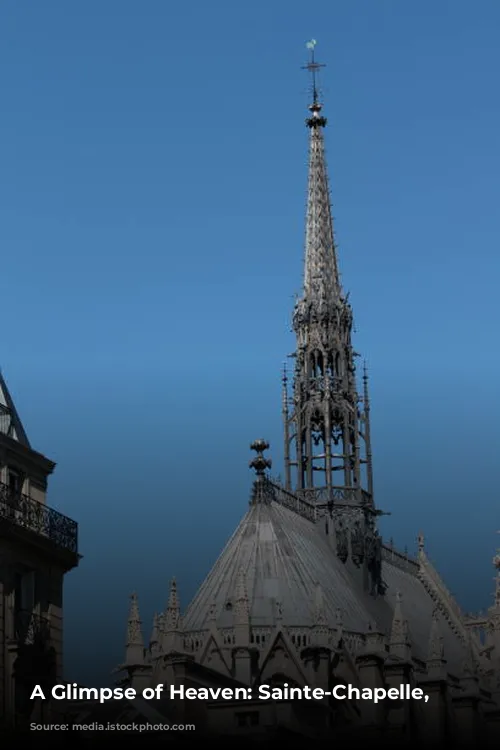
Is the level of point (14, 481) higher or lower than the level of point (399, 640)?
lower

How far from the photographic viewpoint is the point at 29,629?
1519 inches

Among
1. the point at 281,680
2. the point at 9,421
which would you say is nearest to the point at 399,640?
the point at 281,680

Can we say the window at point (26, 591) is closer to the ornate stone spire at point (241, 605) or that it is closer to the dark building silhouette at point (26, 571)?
the dark building silhouette at point (26, 571)

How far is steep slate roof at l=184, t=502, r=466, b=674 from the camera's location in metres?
74.4

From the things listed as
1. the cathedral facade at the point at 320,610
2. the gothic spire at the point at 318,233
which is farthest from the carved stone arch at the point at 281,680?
the gothic spire at the point at 318,233

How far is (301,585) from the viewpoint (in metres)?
76.4

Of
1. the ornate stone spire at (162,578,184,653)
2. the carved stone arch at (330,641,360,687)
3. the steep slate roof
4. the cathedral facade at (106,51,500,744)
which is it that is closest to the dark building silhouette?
the cathedral facade at (106,51,500,744)

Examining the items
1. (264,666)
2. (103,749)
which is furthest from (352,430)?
(103,749)

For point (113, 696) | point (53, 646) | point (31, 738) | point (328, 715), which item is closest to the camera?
point (31, 738)

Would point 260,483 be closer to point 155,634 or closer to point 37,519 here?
Answer: point 155,634

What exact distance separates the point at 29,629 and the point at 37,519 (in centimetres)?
247

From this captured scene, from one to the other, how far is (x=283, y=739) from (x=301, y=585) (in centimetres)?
2268

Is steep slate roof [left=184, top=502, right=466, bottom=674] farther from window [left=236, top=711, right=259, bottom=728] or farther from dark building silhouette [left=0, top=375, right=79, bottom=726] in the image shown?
dark building silhouette [left=0, top=375, right=79, bottom=726]

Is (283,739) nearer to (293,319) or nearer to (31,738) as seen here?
(31,738)
